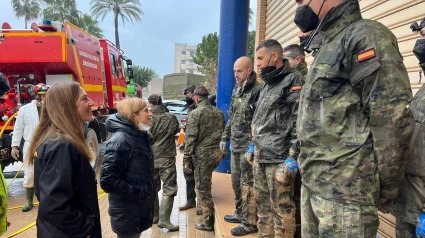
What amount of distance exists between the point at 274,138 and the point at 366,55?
4.23 ft

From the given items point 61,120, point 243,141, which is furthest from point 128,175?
point 243,141

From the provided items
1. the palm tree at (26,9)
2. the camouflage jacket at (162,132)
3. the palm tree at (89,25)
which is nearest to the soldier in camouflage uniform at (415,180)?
the camouflage jacket at (162,132)

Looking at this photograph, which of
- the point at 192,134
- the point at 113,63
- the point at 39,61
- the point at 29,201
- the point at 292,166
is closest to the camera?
the point at 292,166

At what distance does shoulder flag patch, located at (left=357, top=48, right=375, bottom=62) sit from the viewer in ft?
4.71

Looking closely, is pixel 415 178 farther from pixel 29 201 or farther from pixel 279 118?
pixel 29 201

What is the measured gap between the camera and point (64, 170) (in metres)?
1.67

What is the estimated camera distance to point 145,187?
240 cm

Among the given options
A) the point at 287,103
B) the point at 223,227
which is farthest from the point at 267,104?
the point at 223,227

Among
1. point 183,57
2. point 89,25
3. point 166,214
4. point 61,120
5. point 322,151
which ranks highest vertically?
point 183,57

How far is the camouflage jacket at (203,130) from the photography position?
Result: 12.9 ft

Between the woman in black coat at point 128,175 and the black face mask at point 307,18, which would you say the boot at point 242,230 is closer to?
the woman in black coat at point 128,175

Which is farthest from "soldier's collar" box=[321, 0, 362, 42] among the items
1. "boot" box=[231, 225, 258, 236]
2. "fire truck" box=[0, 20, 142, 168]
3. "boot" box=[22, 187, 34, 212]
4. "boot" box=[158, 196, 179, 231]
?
"fire truck" box=[0, 20, 142, 168]

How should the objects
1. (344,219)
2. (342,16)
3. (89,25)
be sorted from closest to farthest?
(344,219) → (342,16) → (89,25)

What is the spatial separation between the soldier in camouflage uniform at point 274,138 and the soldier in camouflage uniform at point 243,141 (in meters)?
0.47
